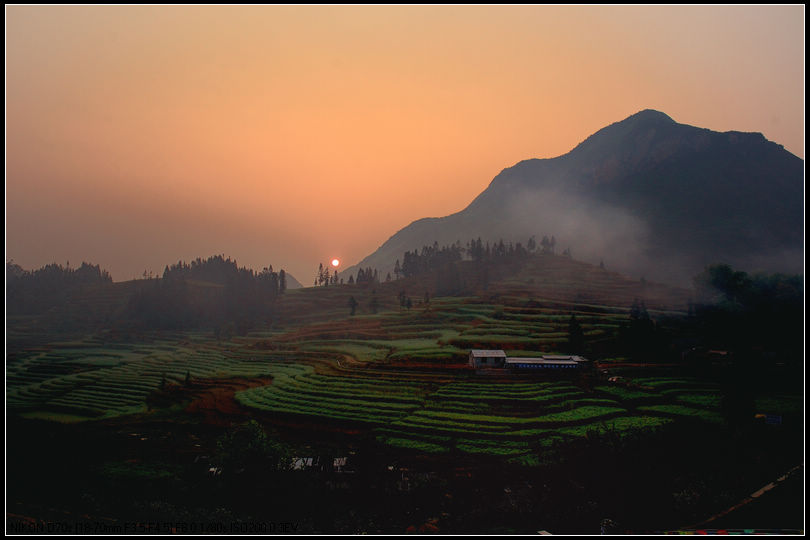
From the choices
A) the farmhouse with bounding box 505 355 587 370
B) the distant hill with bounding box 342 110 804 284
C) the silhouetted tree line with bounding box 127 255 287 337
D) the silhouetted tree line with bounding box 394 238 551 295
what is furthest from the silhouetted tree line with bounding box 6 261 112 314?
the distant hill with bounding box 342 110 804 284

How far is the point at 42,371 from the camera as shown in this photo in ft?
98.3

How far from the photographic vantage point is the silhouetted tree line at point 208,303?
44597 mm

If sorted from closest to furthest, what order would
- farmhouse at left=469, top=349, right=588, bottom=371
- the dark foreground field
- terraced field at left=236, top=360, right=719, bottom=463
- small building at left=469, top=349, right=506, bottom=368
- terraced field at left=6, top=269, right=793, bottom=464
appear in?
the dark foreground field → terraced field at left=236, top=360, right=719, bottom=463 → terraced field at left=6, top=269, right=793, bottom=464 → farmhouse at left=469, top=349, right=588, bottom=371 → small building at left=469, top=349, right=506, bottom=368

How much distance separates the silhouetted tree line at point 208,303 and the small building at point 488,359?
22.9m

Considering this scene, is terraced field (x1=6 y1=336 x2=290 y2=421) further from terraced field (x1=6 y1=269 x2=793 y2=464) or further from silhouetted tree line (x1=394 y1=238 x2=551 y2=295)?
silhouetted tree line (x1=394 y1=238 x2=551 y2=295)

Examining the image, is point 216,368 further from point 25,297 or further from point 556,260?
point 556,260

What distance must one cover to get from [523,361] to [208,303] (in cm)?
3590

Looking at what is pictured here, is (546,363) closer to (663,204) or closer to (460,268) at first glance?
(460,268)

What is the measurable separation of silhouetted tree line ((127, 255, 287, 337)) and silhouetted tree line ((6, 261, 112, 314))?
956 centimetres

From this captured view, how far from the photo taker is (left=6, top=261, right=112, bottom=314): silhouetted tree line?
4725 centimetres

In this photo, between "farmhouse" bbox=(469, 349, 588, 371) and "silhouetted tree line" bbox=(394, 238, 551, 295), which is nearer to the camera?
"farmhouse" bbox=(469, 349, 588, 371)

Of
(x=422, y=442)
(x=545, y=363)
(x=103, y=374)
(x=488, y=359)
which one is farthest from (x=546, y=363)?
(x=103, y=374)

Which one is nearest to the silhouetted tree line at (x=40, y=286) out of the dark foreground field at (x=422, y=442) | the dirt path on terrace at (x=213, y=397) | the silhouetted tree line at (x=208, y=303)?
the silhouetted tree line at (x=208, y=303)

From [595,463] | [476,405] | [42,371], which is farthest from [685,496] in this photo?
[42,371]
